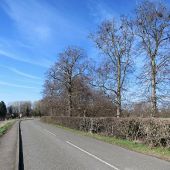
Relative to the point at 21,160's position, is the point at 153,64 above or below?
above

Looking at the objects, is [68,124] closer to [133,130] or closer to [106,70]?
[106,70]

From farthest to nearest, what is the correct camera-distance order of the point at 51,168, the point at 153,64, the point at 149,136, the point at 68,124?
the point at 68,124, the point at 153,64, the point at 149,136, the point at 51,168

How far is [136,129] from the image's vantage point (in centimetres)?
2384

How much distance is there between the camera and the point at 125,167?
12383 mm

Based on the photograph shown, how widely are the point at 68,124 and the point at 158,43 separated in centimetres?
2141

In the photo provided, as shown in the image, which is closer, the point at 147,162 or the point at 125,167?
the point at 125,167

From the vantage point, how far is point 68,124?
5081 cm

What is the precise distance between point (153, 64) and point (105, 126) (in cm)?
751

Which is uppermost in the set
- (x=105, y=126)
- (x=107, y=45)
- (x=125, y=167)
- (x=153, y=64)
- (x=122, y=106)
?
(x=107, y=45)

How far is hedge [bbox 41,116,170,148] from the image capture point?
19531mm

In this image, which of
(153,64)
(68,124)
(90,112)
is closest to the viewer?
(153,64)

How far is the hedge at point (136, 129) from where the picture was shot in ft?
64.1

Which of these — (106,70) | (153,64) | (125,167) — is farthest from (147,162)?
(106,70)

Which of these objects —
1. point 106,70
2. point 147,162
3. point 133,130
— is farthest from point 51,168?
point 106,70
